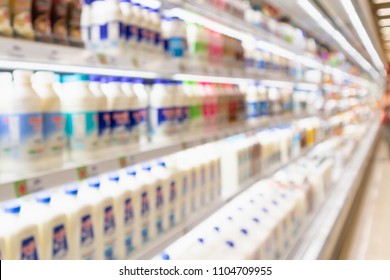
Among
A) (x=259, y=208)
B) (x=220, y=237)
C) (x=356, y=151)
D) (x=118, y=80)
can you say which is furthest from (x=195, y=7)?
(x=356, y=151)

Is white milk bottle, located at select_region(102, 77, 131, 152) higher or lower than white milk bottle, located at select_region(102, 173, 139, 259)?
higher

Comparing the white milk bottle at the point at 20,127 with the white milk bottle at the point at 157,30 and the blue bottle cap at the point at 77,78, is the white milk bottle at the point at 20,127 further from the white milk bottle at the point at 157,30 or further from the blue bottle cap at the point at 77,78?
the white milk bottle at the point at 157,30

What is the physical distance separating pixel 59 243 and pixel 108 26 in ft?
2.73

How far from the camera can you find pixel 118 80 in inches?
63.5

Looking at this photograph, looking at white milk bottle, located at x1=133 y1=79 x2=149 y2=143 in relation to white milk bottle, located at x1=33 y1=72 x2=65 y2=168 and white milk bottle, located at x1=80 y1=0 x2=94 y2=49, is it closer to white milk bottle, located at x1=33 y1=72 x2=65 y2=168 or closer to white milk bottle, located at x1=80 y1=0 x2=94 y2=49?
white milk bottle, located at x1=80 y1=0 x2=94 y2=49

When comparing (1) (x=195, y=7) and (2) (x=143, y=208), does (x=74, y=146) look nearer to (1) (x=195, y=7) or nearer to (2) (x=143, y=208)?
(2) (x=143, y=208)

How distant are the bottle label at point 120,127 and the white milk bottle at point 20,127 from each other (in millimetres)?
377

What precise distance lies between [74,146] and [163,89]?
2.11 feet

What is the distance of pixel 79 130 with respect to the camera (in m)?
1.37

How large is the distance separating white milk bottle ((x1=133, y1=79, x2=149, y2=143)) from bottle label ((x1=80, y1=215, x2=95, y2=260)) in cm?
50

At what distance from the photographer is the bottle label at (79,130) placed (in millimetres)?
1363

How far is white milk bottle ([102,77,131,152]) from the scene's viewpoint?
4.98 ft

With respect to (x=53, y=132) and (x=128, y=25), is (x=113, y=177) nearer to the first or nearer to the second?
(x=53, y=132)

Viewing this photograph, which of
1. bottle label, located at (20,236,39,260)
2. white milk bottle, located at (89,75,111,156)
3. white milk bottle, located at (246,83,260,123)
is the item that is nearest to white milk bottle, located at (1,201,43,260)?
bottle label, located at (20,236,39,260)
